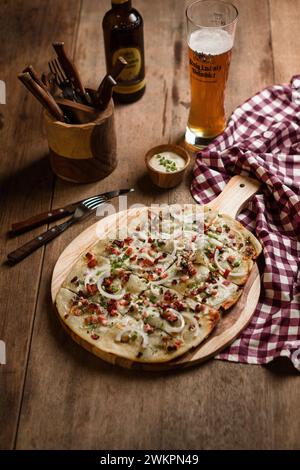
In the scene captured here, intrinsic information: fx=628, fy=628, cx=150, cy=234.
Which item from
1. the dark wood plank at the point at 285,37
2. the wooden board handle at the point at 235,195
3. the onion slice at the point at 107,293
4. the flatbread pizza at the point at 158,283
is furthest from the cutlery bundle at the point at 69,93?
the dark wood plank at the point at 285,37

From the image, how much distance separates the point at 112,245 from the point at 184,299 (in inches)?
17.3

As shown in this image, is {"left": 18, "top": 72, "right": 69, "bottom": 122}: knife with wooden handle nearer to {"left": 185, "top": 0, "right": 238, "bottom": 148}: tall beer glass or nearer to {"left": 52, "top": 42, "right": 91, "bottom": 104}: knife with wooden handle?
{"left": 52, "top": 42, "right": 91, "bottom": 104}: knife with wooden handle

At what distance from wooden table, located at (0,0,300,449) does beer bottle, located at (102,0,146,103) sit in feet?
0.72

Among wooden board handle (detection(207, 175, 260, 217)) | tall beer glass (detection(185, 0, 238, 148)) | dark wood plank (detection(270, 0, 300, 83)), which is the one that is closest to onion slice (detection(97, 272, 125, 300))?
wooden board handle (detection(207, 175, 260, 217))

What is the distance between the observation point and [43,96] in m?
2.88

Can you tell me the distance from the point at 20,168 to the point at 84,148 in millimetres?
491

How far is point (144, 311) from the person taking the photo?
257 cm

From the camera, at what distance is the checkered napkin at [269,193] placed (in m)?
2.58

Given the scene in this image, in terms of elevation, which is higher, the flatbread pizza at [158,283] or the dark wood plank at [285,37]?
the dark wood plank at [285,37]

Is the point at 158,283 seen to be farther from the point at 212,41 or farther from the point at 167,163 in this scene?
A: the point at 212,41

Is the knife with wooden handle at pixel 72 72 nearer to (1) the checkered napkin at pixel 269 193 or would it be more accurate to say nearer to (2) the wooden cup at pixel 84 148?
(2) the wooden cup at pixel 84 148

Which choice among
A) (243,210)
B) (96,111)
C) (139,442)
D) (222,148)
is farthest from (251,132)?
(139,442)

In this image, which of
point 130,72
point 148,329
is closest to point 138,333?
point 148,329

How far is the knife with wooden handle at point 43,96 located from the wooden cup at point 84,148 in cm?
4
